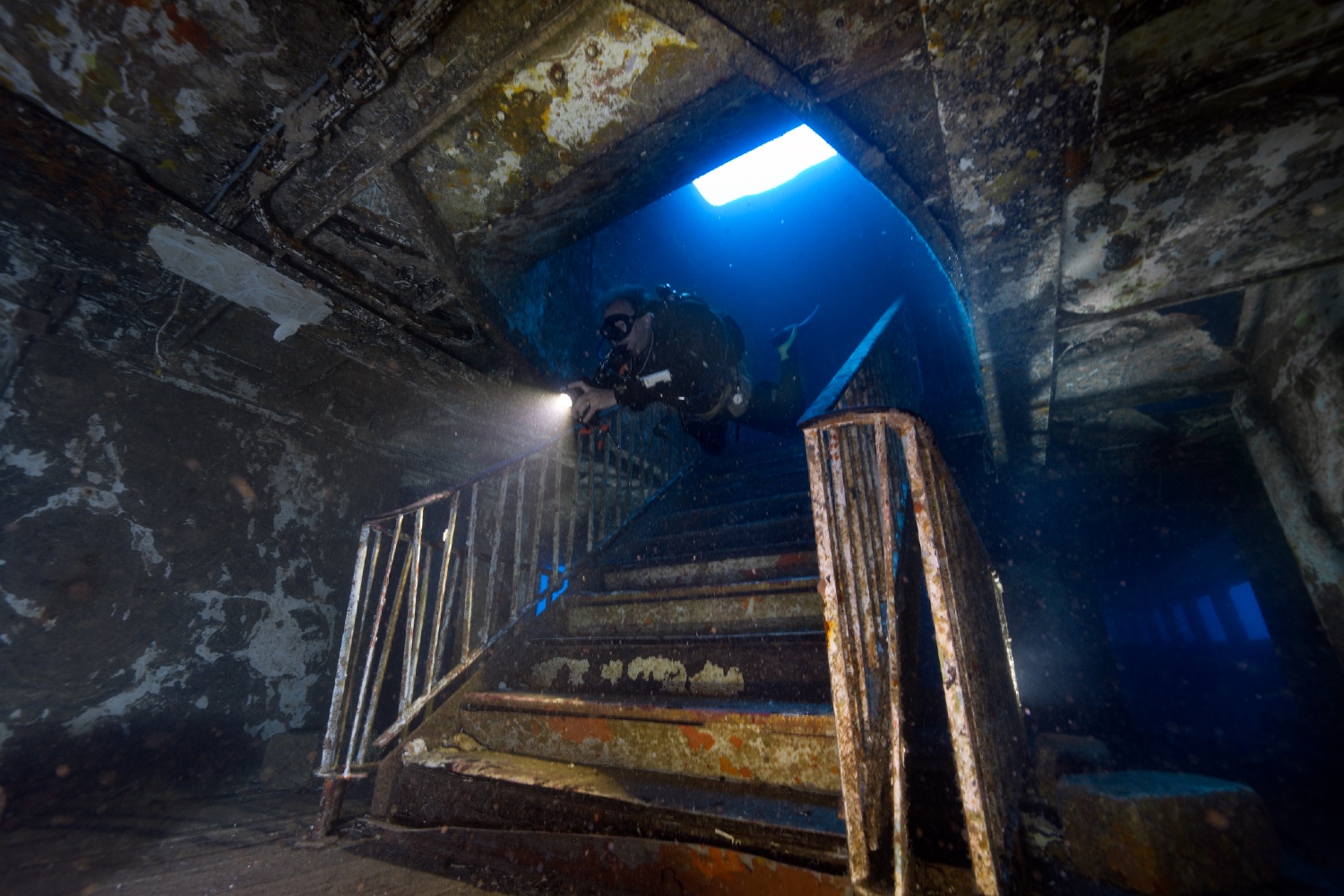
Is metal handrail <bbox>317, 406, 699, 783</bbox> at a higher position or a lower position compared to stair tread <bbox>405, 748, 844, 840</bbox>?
higher

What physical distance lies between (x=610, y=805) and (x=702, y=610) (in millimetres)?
1271

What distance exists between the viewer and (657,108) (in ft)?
7.06

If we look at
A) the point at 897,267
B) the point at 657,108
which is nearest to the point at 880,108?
the point at 657,108

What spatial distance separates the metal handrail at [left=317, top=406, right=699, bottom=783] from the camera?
2852mm

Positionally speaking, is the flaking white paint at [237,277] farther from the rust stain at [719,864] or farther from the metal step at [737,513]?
the rust stain at [719,864]

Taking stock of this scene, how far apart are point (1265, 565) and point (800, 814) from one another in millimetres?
6551

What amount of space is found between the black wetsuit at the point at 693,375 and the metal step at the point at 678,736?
2747mm

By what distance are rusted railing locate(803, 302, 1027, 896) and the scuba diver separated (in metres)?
3.01

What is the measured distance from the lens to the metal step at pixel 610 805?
1.68 m

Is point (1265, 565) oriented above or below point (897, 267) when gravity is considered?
below

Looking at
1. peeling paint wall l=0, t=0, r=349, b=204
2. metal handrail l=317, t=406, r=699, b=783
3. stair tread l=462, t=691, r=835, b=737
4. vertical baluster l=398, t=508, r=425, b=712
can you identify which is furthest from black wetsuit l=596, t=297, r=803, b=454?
peeling paint wall l=0, t=0, r=349, b=204

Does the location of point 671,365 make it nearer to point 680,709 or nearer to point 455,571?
point 455,571

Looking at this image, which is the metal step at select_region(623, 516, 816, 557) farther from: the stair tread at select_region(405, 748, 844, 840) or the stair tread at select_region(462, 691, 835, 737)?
the stair tread at select_region(405, 748, 844, 840)

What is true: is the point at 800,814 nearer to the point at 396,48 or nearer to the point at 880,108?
the point at 880,108
